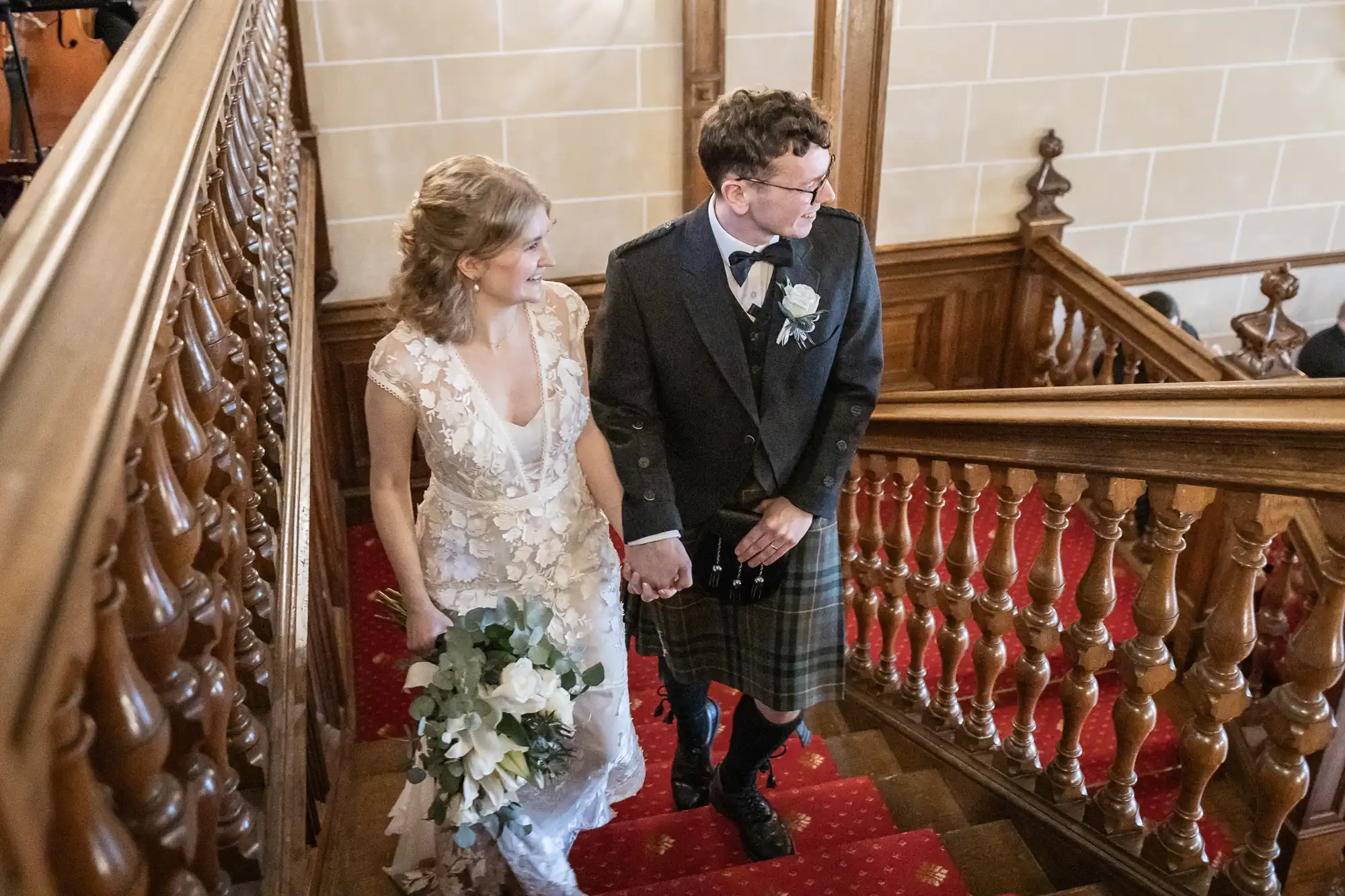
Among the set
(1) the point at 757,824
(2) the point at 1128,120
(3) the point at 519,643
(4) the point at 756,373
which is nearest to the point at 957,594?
(1) the point at 757,824

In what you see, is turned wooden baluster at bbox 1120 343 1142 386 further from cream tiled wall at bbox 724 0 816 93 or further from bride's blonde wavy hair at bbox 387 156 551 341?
bride's blonde wavy hair at bbox 387 156 551 341

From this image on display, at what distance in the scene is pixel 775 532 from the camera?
2.15 metres

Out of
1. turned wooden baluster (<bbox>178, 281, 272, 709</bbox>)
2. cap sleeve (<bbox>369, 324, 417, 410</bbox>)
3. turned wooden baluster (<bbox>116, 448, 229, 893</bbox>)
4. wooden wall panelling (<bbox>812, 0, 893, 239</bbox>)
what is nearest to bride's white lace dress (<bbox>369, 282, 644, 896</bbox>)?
cap sleeve (<bbox>369, 324, 417, 410</bbox>)

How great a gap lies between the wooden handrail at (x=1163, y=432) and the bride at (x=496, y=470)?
0.69 metres

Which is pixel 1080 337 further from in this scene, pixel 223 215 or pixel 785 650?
pixel 223 215

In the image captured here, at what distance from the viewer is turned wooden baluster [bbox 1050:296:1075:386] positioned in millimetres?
4855

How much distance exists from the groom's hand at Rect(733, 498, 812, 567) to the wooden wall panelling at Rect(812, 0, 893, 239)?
4.42 feet

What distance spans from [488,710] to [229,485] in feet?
2.11

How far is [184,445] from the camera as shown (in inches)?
42.7

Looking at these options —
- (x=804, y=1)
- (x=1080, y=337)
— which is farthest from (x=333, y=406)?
(x=1080, y=337)

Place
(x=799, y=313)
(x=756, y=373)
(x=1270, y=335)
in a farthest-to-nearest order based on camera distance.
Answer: (x=1270, y=335), (x=756, y=373), (x=799, y=313)

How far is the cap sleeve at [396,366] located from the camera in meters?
1.95

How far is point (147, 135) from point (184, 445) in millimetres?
364

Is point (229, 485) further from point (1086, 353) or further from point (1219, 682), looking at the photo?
point (1086, 353)
